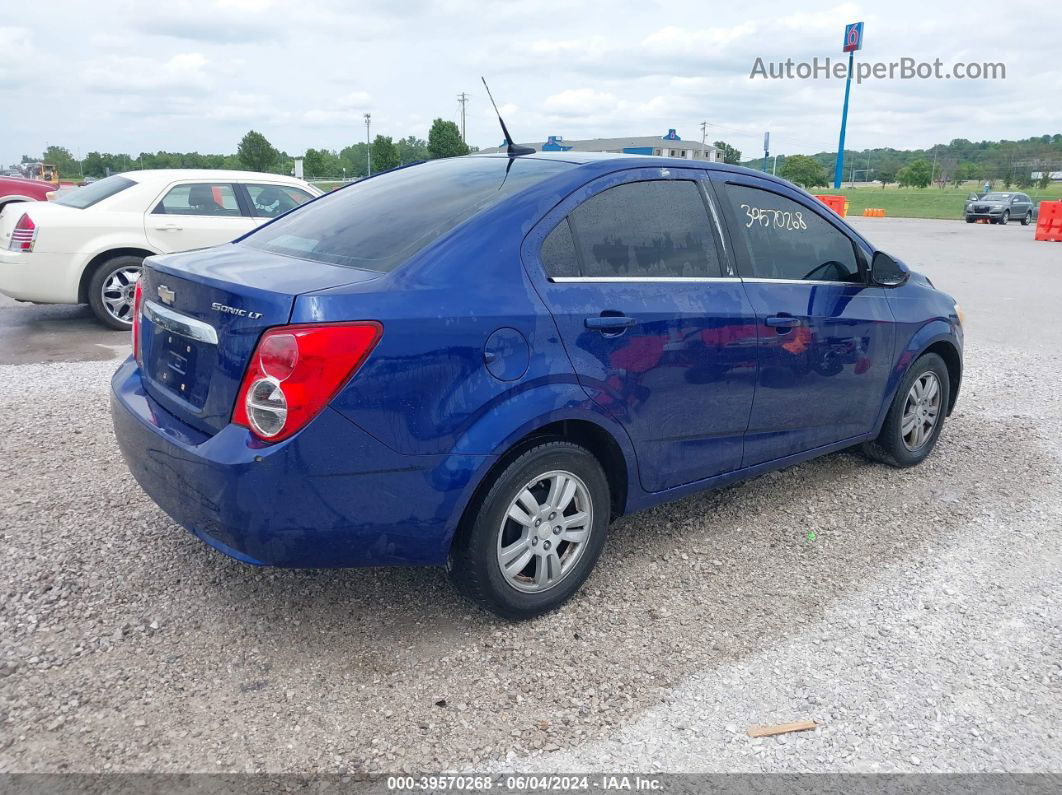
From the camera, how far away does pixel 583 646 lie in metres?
3.10

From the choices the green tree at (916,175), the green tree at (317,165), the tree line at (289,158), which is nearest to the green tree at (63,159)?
the tree line at (289,158)

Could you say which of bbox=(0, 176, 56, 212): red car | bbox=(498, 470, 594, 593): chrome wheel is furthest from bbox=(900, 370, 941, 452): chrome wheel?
bbox=(0, 176, 56, 212): red car

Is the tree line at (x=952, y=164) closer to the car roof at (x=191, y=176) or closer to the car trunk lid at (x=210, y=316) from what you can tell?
the car roof at (x=191, y=176)

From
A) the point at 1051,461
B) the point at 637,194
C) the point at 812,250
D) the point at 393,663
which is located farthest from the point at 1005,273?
the point at 393,663

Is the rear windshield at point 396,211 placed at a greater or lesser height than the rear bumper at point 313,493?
greater

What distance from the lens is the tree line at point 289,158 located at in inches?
2916

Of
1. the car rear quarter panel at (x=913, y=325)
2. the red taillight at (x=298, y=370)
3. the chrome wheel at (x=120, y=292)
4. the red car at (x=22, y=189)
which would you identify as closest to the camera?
the red taillight at (x=298, y=370)

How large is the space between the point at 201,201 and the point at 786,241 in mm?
6840

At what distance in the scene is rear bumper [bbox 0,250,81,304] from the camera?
7.97 m

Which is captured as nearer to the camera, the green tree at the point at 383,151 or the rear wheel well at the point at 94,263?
the rear wheel well at the point at 94,263

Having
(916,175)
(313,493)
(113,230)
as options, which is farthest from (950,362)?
(916,175)

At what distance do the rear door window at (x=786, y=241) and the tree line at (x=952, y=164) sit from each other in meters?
67.9

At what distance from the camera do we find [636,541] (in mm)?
4016

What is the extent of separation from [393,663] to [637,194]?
208cm
